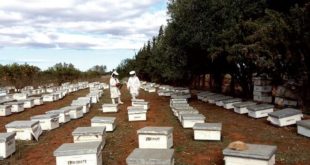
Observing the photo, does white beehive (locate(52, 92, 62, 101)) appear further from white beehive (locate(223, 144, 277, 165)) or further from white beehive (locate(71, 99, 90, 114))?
white beehive (locate(223, 144, 277, 165))

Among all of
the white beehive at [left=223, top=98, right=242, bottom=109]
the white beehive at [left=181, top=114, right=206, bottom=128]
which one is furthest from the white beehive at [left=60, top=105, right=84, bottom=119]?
the white beehive at [left=223, top=98, right=242, bottom=109]

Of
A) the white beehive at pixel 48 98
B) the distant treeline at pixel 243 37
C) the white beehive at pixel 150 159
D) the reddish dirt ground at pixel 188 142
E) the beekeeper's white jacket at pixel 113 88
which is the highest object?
the distant treeline at pixel 243 37

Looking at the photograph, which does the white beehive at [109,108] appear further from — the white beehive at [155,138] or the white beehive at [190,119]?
the white beehive at [155,138]

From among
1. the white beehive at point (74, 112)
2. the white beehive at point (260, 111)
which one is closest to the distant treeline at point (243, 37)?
the white beehive at point (260, 111)

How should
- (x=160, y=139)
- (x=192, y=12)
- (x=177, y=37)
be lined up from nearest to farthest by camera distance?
1. (x=160, y=139)
2. (x=192, y=12)
3. (x=177, y=37)

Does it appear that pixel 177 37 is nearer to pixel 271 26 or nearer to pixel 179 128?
pixel 271 26

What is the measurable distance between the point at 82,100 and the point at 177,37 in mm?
8308

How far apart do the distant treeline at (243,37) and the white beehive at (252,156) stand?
30.2ft

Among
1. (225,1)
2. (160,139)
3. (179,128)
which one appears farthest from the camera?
(225,1)

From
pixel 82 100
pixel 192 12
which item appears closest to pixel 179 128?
pixel 82 100

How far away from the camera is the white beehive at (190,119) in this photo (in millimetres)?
15531

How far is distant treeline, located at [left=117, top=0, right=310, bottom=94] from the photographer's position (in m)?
17.7

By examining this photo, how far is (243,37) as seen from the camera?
2184cm

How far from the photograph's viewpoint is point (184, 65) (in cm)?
3042
